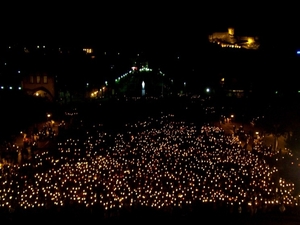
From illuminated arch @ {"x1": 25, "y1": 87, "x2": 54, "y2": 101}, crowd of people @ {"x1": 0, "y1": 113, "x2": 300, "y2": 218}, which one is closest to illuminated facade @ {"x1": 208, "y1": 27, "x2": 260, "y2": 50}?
illuminated arch @ {"x1": 25, "y1": 87, "x2": 54, "y2": 101}

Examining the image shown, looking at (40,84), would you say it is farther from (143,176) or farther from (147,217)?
(147,217)

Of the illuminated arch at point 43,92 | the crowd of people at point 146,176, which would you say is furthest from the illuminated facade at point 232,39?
the crowd of people at point 146,176

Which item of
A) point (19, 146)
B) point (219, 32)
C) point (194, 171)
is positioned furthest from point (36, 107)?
point (219, 32)

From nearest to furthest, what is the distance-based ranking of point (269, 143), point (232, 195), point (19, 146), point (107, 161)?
1. point (232, 195)
2. point (107, 161)
3. point (19, 146)
4. point (269, 143)

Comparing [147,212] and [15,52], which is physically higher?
[15,52]

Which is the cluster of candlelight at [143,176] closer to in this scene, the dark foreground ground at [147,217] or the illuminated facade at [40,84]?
the dark foreground ground at [147,217]

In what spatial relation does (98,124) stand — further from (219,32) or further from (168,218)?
(219,32)

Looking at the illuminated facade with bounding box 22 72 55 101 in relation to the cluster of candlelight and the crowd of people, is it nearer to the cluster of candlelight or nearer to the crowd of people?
the crowd of people
